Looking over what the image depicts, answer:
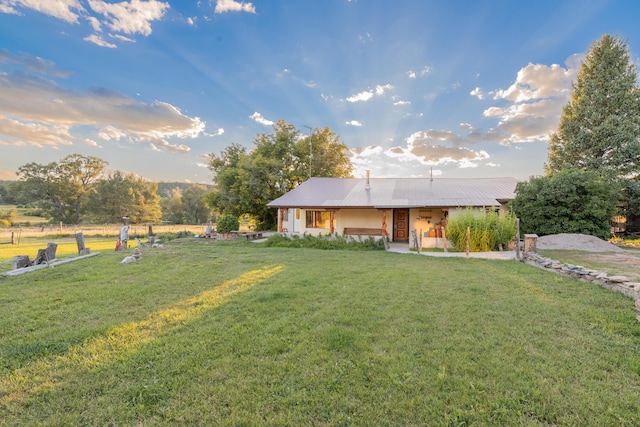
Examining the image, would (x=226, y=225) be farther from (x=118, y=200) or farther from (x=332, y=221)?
(x=118, y=200)

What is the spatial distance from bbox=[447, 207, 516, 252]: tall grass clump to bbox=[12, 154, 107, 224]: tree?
164 ft

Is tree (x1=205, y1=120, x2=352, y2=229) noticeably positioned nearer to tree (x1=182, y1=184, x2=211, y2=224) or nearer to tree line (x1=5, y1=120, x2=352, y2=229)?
tree line (x1=5, y1=120, x2=352, y2=229)

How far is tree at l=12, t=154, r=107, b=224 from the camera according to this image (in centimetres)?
3593

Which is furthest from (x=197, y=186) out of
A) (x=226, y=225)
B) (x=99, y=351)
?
(x=99, y=351)

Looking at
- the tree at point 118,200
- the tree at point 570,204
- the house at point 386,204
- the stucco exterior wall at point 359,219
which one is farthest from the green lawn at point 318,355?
the tree at point 118,200

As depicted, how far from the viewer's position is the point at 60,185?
121ft

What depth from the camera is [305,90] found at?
1495 cm

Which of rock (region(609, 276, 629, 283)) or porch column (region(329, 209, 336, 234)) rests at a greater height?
porch column (region(329, 209, 336, 234))

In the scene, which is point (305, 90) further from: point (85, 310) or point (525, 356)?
point (525, 356)

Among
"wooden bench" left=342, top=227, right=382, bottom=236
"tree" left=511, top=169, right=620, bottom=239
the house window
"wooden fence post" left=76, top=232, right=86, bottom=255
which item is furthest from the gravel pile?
"wooden fence post" left=76, top=232, right=86, bottom=255

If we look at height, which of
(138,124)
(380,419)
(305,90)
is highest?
(305,90)

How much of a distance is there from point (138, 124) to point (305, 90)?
1039 cm

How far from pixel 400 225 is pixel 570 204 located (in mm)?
7655

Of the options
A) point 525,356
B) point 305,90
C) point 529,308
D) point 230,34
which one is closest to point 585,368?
point 525,356
